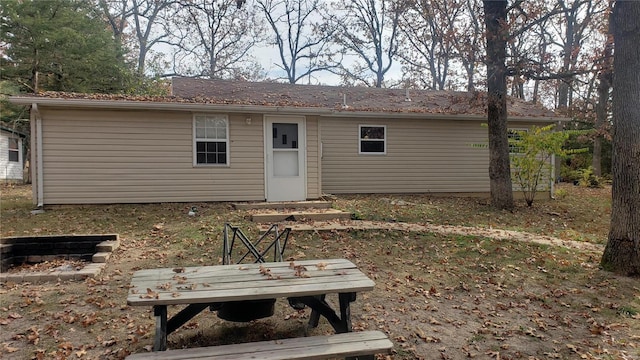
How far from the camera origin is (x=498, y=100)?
9945 millimetres

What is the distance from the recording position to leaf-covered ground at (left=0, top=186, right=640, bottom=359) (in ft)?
10.8

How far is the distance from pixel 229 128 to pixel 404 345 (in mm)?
7594

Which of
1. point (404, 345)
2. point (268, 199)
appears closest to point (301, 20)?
point (268, 199)

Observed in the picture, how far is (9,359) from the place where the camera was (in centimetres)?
295

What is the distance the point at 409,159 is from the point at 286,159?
4.47 m

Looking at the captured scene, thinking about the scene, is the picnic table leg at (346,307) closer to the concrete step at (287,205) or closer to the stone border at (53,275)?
the stone border at (53,275)

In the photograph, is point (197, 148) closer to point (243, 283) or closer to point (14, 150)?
point (243, 283)

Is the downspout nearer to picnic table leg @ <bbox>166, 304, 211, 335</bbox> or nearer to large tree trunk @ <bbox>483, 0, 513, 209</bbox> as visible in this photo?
picnic table leg @ <bbox>166, 304, 211, 335</bbox>

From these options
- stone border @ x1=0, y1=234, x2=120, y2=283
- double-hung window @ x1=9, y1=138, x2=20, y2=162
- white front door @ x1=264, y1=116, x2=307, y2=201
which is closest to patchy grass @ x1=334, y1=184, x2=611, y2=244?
white front door @ x1=264, y1=116, x2=307, y2=201

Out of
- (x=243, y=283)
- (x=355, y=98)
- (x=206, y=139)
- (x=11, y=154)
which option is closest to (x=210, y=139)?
(x=206, y=139)

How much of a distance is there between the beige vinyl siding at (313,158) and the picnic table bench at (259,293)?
22.5 feet

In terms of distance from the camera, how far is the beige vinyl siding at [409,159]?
39.7ft

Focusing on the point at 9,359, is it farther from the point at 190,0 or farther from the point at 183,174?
the point at 190,0

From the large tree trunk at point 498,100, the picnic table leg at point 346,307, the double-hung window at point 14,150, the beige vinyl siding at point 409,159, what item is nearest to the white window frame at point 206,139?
the beige vinyl siding at point 409,159
